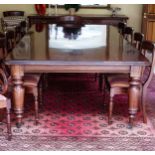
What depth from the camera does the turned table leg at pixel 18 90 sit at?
2746 mm

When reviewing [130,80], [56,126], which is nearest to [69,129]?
[56,126]

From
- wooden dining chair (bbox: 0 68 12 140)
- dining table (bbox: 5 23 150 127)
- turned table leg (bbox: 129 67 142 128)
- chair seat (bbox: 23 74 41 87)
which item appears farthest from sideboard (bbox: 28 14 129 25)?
A: wooden dining chair (bbox: 0 68 12 140)

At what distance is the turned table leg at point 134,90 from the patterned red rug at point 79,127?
0.55 ft

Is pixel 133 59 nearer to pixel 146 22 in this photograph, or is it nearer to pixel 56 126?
pixel 56 126

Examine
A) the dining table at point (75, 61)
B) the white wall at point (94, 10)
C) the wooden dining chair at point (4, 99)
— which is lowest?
the wooden dining chair at point (4, 99)

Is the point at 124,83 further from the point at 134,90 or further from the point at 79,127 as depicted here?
the point at 79,127

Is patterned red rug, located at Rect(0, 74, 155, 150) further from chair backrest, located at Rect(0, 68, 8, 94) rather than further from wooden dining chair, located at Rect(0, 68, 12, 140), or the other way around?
chair backrest, located at Rect(0, 68, 8, 94)

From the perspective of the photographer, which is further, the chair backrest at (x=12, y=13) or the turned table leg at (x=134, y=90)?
the chair backrest at (x=12, y=13)

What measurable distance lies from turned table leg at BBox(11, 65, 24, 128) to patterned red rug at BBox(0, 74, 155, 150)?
15cm

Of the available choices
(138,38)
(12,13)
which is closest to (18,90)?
(138,38)

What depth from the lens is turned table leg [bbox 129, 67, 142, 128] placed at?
2.79 metres

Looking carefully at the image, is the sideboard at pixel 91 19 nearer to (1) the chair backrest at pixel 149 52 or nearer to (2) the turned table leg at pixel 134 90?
(1) the chair backrest at pixel 149 52

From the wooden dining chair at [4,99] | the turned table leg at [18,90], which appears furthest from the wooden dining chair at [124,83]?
the wooden dining chair at [4,99]

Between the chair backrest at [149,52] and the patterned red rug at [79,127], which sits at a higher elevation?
the chair backrest at [149,52]
